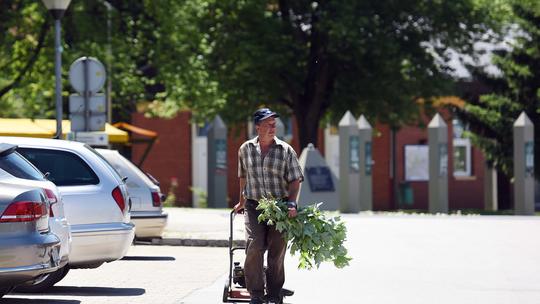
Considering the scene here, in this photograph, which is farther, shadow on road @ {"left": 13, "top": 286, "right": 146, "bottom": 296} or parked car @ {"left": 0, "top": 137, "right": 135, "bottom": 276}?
parked car @ {"left": 0, "top": 137, "right": 135, "bottom": 276}

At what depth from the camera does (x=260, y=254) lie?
10.6 metres

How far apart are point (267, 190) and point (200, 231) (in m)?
11.2

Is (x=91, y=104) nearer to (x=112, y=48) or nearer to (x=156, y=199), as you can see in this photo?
(x=156, y=199)

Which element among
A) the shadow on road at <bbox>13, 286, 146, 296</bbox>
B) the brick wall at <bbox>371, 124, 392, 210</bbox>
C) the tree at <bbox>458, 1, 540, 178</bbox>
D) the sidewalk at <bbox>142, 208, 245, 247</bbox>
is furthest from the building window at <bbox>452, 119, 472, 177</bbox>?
the shadow on road at <bbox>13, 286, 146, 296</bbox>

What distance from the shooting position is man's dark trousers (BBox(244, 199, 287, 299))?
1059 centimetres

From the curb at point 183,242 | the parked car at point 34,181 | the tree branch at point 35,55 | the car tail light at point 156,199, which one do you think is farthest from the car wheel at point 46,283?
the tree branch at point 35,55

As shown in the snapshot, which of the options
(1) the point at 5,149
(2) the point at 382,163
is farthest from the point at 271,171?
(2) the point at 382,163

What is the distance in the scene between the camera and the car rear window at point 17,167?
34.5 ft

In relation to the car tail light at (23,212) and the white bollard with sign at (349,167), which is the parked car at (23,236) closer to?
the car tail light at (23,212)

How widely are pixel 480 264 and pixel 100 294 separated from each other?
5.52 meters

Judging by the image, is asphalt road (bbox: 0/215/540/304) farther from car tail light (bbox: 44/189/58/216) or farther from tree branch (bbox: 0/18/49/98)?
tree branch (bbox: 0/18/49/98)

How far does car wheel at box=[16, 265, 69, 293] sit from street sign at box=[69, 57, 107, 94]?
776 cm

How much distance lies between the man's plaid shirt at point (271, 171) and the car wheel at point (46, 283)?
2.97 meters

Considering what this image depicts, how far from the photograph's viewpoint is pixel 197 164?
164 feet
